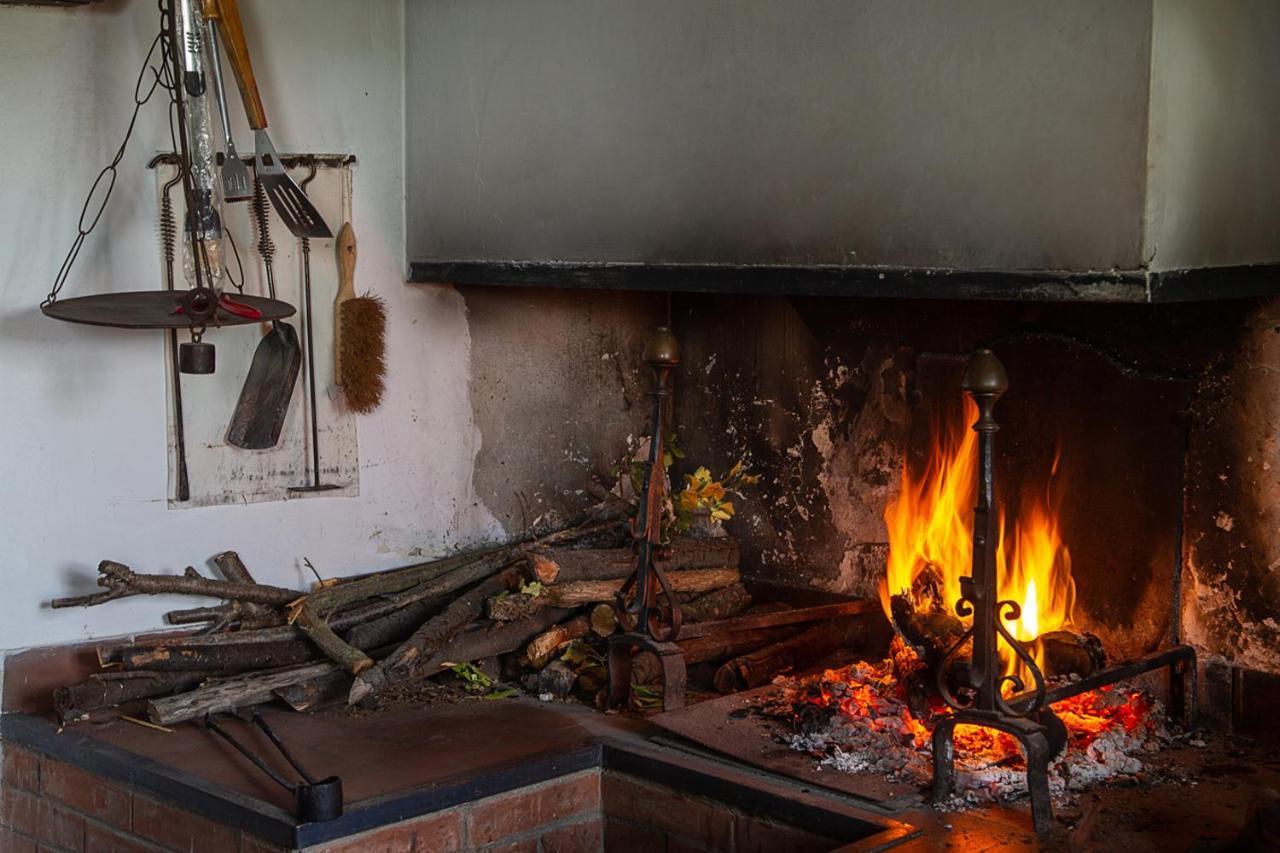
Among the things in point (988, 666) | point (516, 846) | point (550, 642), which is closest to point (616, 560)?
point (550, 642)

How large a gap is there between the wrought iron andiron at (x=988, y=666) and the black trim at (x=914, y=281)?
174mm

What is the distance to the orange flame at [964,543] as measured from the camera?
153 inches

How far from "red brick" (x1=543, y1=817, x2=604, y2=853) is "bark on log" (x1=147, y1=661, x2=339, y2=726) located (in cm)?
86

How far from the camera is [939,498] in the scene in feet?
13.5

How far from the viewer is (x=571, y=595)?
13.8 ft

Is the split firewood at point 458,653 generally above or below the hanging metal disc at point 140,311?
below

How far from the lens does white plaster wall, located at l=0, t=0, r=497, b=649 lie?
3750 mm

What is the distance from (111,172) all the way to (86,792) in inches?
63.7

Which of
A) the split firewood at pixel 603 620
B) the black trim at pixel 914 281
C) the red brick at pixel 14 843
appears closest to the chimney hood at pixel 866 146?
the black trim at pixel 914 281

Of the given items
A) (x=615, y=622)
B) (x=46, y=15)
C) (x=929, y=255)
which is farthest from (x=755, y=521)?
(x=46, y=15)

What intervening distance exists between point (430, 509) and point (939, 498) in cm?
157

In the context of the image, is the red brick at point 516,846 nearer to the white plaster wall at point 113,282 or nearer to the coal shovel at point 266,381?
the white plaster wall at point 113,282

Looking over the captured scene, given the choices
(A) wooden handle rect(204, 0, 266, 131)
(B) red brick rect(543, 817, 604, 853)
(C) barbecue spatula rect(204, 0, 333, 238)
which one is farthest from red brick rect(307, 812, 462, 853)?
(A) wooden handle rect(204, 0, 266, 131)

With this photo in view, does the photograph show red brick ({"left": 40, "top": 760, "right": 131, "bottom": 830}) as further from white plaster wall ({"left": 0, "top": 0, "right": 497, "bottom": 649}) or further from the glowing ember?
the glowing ember
